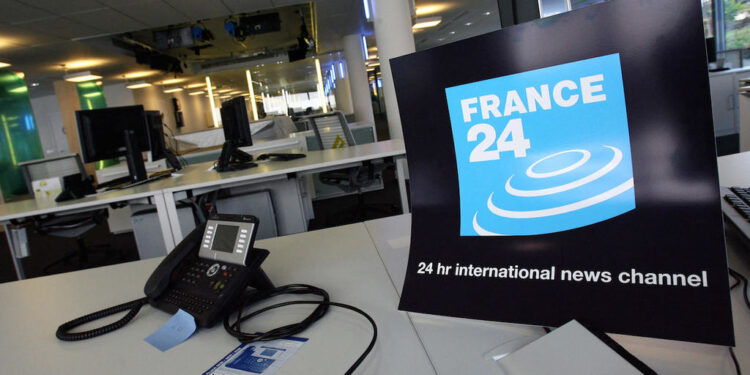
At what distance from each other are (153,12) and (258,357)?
21.8ft

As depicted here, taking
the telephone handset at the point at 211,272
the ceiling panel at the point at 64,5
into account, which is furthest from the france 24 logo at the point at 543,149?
the ceiling panel at the point at 64,5

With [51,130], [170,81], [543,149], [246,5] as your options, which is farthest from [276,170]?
[51,130]

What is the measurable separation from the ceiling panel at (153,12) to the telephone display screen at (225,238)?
582 centimetres

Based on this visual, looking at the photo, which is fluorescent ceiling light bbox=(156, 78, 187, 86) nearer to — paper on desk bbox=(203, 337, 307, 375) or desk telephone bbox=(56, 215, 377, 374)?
desk telephone bbox=(56, 215, 377, 374)

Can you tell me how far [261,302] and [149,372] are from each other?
0.23 metres

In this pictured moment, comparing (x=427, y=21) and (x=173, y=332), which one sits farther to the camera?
(x=427, y=21)

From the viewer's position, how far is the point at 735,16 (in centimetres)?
631

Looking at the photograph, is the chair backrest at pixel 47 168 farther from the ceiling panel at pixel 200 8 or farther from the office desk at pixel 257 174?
the ceiling panel at pixel 200 8

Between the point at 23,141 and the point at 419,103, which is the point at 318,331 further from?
the point at 23,141

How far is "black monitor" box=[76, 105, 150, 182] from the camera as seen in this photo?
9.61 feet

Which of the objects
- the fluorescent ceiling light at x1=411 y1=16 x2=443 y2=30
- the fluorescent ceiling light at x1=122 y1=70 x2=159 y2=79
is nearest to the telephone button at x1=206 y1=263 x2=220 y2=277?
the fluorescent ceiling light at x1=411 y1=16 x2=443 y2=30

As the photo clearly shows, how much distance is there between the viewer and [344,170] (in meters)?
4.05

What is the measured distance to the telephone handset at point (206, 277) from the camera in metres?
0.77

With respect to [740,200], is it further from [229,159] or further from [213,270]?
[229,159]
